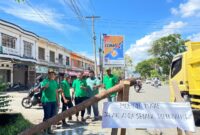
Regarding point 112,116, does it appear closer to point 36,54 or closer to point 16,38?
point 16,38

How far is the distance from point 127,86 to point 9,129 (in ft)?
13.8

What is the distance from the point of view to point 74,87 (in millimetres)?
12742

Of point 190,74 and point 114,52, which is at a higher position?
point 114,52

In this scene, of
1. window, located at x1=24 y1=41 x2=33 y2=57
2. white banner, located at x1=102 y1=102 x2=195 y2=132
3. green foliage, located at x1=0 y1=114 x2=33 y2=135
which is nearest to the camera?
white banner, located at x1=102 y1=102 x2=195 y2=132

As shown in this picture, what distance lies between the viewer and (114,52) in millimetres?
28156

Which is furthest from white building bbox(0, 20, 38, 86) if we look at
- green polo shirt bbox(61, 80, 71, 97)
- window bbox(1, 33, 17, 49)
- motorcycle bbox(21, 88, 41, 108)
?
green polo shirt bbox(61, 80, 71, 97)

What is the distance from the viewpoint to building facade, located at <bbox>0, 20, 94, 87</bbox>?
3622 centimetres

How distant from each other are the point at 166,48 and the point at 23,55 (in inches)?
2679

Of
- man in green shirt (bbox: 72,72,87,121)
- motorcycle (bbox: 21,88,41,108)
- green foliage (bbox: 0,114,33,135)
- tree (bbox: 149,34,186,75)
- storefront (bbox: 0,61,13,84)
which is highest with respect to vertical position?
tree (bbox: 149,34,186,75)

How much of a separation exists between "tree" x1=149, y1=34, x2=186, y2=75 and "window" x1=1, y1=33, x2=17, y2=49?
68.9 m

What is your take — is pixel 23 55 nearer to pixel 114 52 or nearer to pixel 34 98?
pixel 114 52

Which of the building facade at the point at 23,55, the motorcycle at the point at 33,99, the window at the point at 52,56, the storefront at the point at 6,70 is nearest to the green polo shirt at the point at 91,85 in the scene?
the motorcycle at the point at 33,99

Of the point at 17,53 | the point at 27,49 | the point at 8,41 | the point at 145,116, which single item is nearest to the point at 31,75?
the point at 27,49

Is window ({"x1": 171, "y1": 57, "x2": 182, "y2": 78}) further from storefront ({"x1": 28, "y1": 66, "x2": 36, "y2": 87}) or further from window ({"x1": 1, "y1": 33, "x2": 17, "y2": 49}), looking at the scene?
storefront ({"x1": 28, "y1": 66, "x2": 36, "y2": 87})
